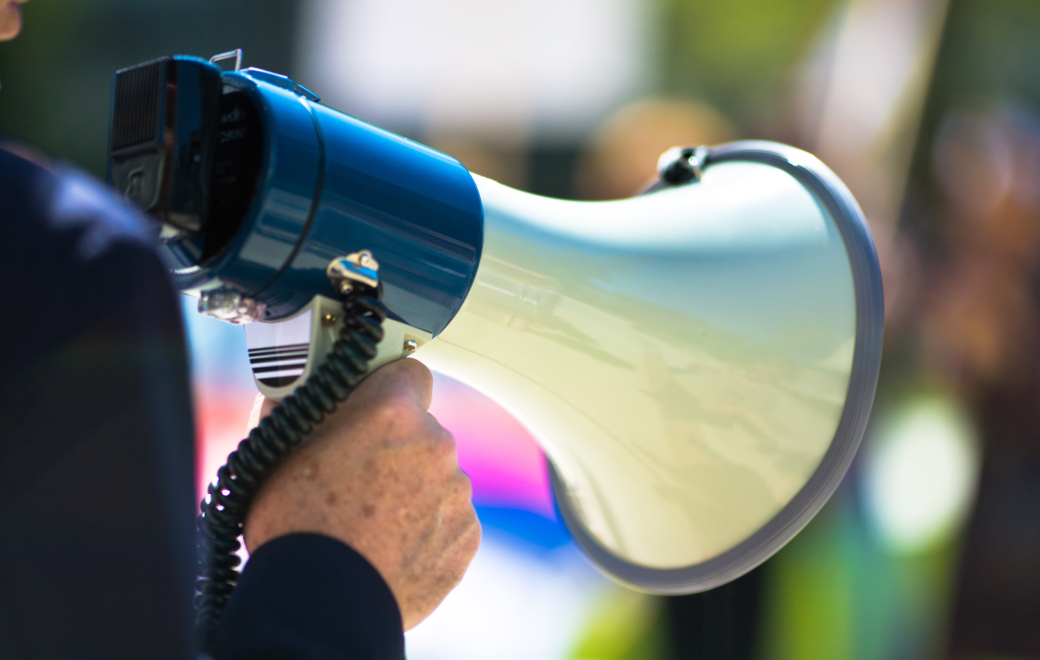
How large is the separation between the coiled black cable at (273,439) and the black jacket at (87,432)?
0.68 ft

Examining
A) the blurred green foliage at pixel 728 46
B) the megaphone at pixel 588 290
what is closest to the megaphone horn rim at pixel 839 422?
the megaphone at pixel 588 290

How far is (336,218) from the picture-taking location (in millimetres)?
735

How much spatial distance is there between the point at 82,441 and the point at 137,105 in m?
0.32

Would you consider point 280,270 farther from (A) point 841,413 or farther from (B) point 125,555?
(A) point 841,413

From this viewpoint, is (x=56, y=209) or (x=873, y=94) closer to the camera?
(x=56, y=209)

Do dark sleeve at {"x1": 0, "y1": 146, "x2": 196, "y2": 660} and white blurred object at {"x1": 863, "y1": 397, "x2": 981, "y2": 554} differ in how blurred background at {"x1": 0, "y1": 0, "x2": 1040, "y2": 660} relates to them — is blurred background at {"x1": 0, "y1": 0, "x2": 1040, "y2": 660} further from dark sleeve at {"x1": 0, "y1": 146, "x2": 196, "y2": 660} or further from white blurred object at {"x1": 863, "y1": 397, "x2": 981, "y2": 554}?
dark sleeve at {"x1": 0, "y1": 146, "x2": 196, "y2": 660}

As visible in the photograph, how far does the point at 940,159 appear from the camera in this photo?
2.42 meters

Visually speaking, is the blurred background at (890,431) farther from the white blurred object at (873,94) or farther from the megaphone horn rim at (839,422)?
the megaphone horn rim at (839,422)

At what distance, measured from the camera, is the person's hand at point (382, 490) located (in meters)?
0.71

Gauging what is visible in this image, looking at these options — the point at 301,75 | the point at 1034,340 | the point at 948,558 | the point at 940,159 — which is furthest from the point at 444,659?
the point at 301,75

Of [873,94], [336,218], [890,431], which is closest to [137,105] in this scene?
[336,218]

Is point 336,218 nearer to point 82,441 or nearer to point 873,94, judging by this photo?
point 82,441

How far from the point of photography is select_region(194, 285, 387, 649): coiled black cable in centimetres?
73

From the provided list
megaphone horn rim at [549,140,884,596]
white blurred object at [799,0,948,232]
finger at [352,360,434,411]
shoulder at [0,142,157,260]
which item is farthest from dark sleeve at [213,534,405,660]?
white blurred object at [799,0,948,232]
